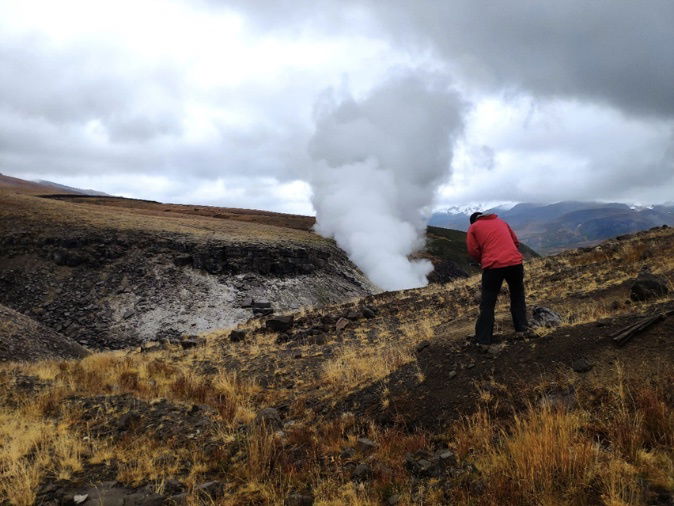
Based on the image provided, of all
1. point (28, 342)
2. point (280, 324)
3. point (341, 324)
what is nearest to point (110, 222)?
point (28, 342)

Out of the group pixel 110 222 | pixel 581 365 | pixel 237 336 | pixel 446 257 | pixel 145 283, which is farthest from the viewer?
pixel 446 257

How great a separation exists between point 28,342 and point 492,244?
15.6 meters

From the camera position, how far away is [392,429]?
545 centimetres

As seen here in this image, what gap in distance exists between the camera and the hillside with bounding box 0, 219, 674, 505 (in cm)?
352

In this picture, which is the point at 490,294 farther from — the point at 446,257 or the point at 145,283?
the point at 446,257

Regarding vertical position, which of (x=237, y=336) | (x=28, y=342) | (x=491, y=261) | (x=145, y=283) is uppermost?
(x=491, y=261)

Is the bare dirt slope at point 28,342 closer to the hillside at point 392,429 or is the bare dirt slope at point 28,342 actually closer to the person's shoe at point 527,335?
the hillside at point 392,429

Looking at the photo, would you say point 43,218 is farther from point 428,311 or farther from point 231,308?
point 428,311

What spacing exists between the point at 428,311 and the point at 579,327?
31.5 feet

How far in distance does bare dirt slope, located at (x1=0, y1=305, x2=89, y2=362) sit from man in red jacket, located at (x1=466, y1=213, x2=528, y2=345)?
46.8 ft

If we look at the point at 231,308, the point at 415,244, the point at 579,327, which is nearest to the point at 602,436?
the point at 579,327

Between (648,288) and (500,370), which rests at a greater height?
(648,288)

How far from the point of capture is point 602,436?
3918 millimetres

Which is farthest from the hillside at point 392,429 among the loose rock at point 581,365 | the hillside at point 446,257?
the hillside at point 446,257
